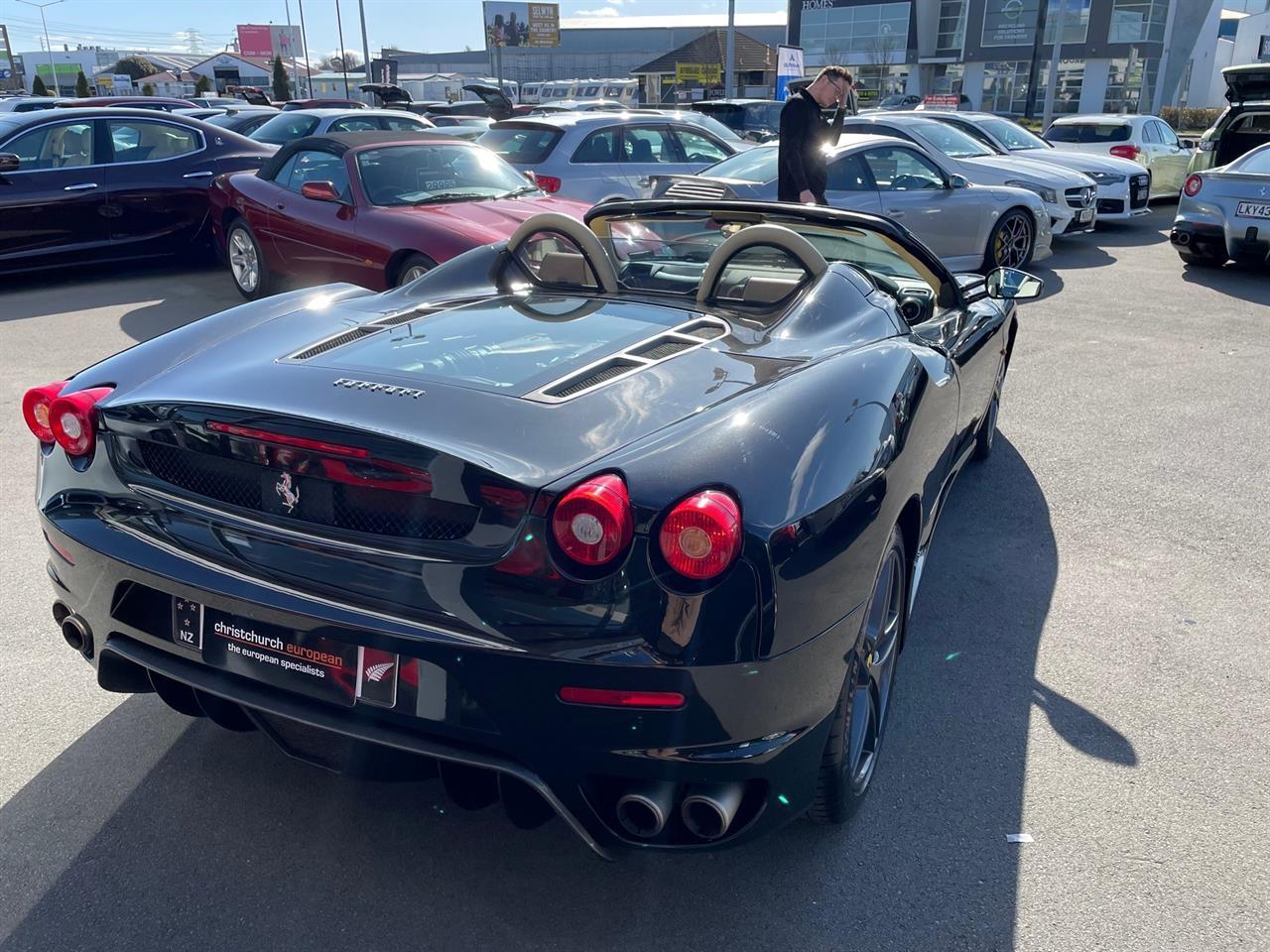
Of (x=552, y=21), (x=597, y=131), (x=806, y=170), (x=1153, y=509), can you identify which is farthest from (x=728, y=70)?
(x=552, y=21)

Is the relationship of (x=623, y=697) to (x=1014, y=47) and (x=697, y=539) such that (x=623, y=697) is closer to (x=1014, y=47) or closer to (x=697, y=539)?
(x=697, y=539)

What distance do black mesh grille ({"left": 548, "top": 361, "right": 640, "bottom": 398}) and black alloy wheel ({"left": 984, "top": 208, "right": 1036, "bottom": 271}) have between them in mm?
8076

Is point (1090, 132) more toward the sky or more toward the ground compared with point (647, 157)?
more toward the ground

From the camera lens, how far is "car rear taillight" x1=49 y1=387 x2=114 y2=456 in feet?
8.04

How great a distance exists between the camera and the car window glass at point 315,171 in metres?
7.80

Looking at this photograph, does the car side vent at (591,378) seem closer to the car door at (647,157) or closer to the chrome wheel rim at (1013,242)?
the chrome wheel rim at (1013,242)

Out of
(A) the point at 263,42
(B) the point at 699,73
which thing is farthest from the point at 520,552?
(A) the point at 263,42

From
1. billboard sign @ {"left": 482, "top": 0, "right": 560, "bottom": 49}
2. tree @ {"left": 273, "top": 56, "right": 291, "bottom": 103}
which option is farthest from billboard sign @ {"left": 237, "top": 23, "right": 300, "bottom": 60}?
tree @ {"left": 273, "top": 56, "right": 291, "bottom": 103}

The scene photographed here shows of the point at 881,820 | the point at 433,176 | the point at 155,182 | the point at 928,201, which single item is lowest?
the point at 881,820

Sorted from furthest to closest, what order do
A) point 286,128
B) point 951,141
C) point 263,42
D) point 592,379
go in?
point 263,42
point 286,128
point 951,141
point 592,379

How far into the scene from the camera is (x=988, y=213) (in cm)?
959

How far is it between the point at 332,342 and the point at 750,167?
7.44 metres

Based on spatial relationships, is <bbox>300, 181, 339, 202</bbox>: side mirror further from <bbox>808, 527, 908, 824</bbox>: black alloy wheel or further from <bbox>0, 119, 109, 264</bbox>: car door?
<bbox>808, 527, 908, 824</bbox>: black alloy wheel

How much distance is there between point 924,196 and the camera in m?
9.59
